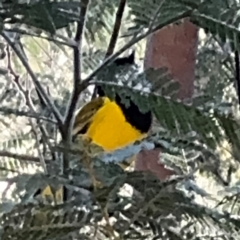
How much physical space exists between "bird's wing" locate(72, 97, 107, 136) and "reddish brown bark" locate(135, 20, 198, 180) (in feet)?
0.31

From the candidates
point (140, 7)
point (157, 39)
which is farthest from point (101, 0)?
point (157, 39)

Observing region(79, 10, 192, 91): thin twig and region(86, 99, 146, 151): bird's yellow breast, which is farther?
region(86, 99, 146, 151): bird's yellow breast

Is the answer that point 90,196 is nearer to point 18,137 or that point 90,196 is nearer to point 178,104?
point 178,104

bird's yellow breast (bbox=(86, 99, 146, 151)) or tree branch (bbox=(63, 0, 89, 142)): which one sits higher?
tree branch (bbox=(63, 0, 89, 142))

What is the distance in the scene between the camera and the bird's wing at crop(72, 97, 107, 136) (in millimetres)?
997

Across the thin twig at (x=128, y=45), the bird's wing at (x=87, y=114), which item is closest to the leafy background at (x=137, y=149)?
the thin twig at (x=128, y=45)

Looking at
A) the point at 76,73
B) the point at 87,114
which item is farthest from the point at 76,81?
the point at 87,114

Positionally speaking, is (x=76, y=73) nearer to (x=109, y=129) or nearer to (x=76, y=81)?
(x=76, y=81)

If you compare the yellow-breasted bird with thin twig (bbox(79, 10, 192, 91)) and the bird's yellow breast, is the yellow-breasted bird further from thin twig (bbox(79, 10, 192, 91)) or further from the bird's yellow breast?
thin twig (bbox(79, 10, 192, 91))

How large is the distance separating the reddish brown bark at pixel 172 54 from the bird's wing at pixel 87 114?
0.10 m

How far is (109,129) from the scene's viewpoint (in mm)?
1031

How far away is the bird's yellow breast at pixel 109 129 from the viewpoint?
1.02m

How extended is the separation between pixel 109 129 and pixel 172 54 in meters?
0.16

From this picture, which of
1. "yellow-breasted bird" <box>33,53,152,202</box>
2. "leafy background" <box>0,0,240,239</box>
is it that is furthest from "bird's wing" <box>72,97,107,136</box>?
"leafy background" <box>0,0,240,239</box>
